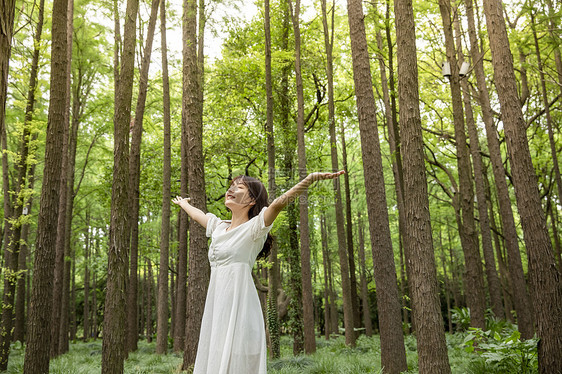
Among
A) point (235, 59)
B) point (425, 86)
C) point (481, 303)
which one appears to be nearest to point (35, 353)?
point (481, 303)

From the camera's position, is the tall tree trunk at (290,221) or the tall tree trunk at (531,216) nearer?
the tall tree trunk at (531,216)

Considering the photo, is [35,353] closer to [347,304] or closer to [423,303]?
[423,303]

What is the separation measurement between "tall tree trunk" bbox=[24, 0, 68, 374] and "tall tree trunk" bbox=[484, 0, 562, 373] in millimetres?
7514

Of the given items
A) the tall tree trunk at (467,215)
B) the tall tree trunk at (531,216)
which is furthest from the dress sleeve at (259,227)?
the tall tree trunk at (467,215)

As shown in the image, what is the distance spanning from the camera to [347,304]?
1352cm

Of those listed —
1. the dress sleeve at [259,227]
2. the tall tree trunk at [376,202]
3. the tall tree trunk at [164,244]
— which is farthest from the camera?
the tall tree trunk at [164,244]

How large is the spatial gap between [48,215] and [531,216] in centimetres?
771

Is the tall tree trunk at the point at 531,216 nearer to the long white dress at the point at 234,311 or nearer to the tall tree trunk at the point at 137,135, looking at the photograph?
the long white dress at the point at 234,311

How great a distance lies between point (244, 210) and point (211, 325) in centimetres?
87

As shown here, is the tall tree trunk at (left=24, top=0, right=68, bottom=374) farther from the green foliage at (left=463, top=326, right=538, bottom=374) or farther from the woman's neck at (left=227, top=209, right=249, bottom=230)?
the green foliage at (left=463, top=326, right=538, bottom=374)

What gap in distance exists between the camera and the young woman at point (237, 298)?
104 inches

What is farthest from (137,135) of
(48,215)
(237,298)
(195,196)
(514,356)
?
(514,356)

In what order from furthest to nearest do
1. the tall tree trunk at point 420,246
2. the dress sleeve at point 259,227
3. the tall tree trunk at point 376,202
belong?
the tall tree trunk at point 376,202
the tall tree trunk at point 420,246
the dress sleeve at point 259,227

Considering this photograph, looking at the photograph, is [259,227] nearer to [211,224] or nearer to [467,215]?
[211,224]
